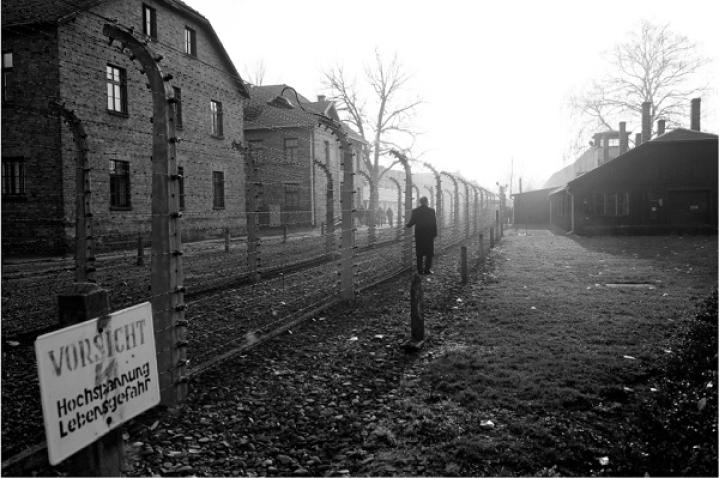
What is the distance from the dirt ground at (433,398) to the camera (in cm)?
360

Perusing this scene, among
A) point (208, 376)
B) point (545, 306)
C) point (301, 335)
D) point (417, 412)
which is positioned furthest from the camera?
point (545, 306)

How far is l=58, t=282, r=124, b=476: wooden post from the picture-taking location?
7.34 ft

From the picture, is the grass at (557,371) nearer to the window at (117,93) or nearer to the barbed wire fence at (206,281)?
the barbed wire fence at (206,281)

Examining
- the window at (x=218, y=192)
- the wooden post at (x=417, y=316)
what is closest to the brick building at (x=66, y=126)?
the window at (x=218, y=192)

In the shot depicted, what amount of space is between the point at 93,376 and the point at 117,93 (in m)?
21.7

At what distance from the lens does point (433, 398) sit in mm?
4723

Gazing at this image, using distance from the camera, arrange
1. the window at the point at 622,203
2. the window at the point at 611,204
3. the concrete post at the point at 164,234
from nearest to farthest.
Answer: the concrete post at the point at 164,234, the window at the point at 622,203, the window at the point at 611,204

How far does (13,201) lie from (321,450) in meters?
17.7

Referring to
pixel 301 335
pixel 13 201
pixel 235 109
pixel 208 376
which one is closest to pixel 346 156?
pixel 301 335

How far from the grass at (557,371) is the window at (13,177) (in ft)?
53.0

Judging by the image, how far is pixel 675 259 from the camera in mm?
16500

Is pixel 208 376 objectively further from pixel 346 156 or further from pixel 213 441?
pixel 346 156

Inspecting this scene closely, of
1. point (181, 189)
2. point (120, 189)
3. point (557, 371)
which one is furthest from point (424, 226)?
point (120, 189)

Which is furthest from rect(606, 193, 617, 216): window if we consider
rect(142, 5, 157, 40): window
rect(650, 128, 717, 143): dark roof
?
rect(142, 5, 157, 40): window
